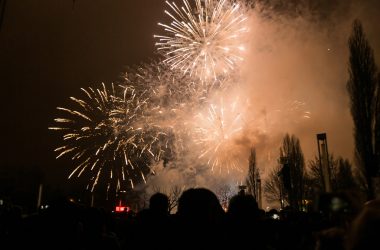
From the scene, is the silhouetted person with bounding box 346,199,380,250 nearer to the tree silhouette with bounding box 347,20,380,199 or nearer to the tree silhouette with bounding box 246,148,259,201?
the tree silhouette with bounding box 347,20,380,199

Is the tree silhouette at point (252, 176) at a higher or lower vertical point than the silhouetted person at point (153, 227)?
higher

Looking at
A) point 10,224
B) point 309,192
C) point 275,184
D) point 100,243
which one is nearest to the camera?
point 100,243

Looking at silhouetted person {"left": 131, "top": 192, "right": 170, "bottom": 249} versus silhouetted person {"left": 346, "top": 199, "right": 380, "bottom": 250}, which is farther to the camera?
silhouetted person {"left": 131, "top": 192, "right": 170, "bottom": 249}

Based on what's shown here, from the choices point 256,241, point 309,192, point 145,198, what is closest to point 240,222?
point 256,241

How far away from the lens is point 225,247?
3.20 metres

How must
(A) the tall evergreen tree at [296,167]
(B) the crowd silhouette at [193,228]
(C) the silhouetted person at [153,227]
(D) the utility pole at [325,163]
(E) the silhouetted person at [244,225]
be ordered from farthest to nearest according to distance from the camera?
(A) the tall evergreen tree at [296,167], (D) the utility pole at [325,163], (C) the silhouetted person at [153,227], (E) the silhouetted person at [244,225], (B) the crowd silhouette at [193,228]

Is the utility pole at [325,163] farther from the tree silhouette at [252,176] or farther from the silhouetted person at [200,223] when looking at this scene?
the tree silhouette at [252,176]

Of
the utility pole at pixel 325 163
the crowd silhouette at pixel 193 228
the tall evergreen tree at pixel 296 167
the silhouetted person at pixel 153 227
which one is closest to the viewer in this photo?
the crowd silhouette at pixel 193 228

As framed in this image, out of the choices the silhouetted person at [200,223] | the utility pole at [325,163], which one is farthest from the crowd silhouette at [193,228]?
the utility pole at [325,163]

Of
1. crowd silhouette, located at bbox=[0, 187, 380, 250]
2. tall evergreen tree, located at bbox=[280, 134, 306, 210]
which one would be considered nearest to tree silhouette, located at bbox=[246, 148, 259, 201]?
tall evergreen tree, located at bbox=[280, 134, 306, 210]

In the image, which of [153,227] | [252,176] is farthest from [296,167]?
[153,227]

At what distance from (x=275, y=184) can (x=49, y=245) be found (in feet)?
182

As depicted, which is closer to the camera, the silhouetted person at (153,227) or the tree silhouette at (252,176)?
the silhouetted person at (153,227)

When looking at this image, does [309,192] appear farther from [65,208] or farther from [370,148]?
[65,208]
